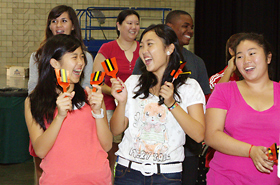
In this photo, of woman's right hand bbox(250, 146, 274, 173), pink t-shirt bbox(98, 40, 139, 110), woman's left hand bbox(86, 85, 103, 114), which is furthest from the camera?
pink t-shirt bbox(98, 40, 139, 110)

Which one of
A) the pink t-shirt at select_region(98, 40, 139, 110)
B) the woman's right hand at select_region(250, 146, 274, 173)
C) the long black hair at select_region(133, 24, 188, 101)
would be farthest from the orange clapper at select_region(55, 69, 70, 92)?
the pink t-shirt at select_region(98, 40, 139, 110)

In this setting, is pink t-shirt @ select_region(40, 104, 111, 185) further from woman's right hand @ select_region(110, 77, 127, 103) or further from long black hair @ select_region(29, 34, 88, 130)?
woman's right hand @ select_region(110, 77, 127, 103)

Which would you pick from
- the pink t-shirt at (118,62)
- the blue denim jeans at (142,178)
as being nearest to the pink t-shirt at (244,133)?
the blue denim jeans at (142,178)

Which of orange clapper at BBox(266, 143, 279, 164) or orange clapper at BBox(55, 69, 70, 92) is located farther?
orange clapper at BBox(55, 69, 70, 92)

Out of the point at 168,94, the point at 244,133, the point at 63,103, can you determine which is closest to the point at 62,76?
the point at 63,103

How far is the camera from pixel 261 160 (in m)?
1.41

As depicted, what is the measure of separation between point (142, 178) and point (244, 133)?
57 centimetres

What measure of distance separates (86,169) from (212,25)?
20.1 ft

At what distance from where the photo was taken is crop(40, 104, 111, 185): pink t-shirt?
5.21ft

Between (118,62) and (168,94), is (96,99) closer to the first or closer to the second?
(168,94)

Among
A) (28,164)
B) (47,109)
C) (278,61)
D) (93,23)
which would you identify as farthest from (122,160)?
(93,23)

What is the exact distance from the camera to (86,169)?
1.62 meters

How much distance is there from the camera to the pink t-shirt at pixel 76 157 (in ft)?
5.21

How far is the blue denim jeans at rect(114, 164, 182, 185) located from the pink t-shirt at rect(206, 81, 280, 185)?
0.24 meters
